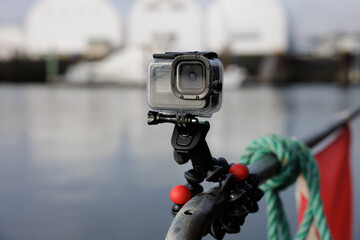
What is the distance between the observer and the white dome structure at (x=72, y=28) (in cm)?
5572

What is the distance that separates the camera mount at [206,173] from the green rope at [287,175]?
330 millimetres

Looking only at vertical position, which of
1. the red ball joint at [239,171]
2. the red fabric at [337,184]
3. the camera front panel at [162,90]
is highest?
the camera front panel at [162,90]

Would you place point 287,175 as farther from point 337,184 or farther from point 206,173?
point 337,184

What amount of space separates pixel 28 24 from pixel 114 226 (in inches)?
2357

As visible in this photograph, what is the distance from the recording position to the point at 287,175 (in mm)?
1086

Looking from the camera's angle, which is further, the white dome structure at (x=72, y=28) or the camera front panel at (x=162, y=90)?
the white dome structure at (x=72, y=28)

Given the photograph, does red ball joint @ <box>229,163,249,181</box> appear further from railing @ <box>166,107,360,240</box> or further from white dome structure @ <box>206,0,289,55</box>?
white dome structure @ <box>206,0,289,55</box>

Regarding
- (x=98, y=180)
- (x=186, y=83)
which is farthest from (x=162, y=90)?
(x=98, y=180)

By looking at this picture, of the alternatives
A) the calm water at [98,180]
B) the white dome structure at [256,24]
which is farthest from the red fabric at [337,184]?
the white dome structure at [256,24]

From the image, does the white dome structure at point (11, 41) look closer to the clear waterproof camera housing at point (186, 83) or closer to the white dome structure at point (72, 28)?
the white dome structure at point (72, 28)

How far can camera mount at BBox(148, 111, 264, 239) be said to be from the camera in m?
0.62

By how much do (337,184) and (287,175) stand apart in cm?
73

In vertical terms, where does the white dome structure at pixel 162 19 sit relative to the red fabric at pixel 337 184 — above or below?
above

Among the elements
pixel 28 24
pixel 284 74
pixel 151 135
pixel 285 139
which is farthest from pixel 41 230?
pixel 28 24
